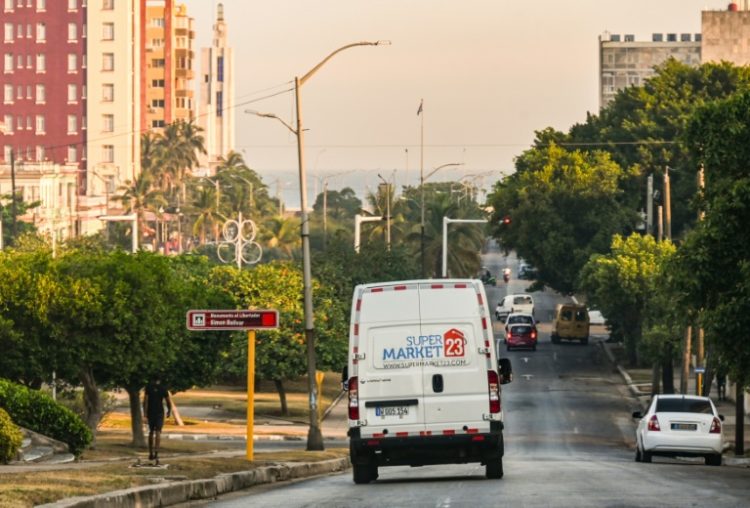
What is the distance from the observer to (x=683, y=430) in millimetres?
35031

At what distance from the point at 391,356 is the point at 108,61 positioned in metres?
176

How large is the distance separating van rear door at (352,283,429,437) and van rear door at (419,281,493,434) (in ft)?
0.53

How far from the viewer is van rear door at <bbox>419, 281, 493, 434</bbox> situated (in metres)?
24.3

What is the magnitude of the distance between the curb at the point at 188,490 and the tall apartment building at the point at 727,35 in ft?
463

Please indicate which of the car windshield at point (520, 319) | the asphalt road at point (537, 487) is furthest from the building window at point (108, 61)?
the asphalt road at point (537, 487)

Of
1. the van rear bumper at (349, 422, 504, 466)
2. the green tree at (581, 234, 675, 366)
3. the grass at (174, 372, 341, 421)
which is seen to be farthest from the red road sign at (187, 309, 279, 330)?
the green tree at (581, 234, 675, 366)

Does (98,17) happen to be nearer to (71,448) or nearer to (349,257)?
→ (349,257)

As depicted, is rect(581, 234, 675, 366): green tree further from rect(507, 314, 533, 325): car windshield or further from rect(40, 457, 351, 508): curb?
rect(40, 457, 351, 508): curb

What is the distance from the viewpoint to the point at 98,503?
18266mm

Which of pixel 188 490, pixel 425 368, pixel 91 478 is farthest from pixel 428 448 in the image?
pixel 91 478

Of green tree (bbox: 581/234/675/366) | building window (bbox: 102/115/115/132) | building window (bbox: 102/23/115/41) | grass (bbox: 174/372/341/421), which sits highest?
building window (bbox: 102/23/115/41)

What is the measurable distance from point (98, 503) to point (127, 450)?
87.2ft

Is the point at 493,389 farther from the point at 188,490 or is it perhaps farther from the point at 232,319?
the point at 232,319

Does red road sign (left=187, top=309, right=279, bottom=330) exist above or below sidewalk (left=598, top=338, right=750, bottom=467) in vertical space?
above
